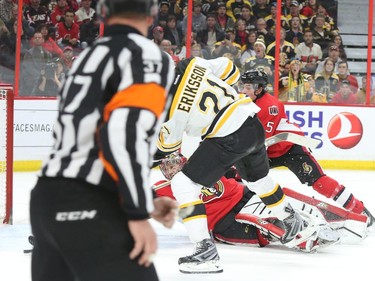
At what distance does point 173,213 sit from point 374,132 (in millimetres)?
7439

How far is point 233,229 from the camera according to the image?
5.00 metres

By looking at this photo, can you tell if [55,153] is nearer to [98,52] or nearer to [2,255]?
[98,52]

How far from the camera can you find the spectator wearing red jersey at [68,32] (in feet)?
Result: 29.8

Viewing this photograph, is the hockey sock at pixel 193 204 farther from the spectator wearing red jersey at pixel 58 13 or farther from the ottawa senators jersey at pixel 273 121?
the spectator wearing red jersey at pixel 58 13

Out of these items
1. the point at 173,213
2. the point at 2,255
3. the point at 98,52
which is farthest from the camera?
the point at 2,255

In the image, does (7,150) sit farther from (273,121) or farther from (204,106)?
(204,106)

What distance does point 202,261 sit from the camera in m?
4.23

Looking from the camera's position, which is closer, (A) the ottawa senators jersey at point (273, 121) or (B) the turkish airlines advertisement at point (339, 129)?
(A) the ottawa senators jersey at point (273, 121)

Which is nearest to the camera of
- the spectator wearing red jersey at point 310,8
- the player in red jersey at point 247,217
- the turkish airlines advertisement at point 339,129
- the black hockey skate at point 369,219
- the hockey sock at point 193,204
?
the hockey sock at point 193,204

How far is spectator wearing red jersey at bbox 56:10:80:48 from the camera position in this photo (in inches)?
357

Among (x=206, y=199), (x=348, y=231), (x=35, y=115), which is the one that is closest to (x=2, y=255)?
(x=206, y=199)

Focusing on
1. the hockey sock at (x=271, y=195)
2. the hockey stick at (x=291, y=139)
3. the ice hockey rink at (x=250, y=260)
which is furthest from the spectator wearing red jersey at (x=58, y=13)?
the hockey sock at (x=271, y=195)

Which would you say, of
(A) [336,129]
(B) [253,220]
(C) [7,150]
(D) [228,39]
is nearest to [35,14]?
(D) [228,39]

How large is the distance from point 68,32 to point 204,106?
5.17 m
